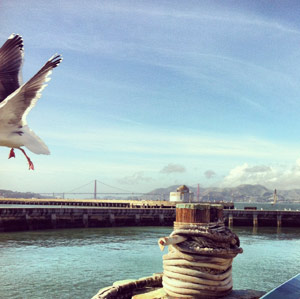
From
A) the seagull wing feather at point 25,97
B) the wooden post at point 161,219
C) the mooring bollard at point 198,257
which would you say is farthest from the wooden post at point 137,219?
the seagull wing feather at point 25,97

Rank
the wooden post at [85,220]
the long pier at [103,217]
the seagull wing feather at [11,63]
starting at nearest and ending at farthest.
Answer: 1. the seagull wing feather at [11,63]
2. the long pier at [103,217]
3. the wooden post at [85,220]

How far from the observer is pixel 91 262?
26.5m

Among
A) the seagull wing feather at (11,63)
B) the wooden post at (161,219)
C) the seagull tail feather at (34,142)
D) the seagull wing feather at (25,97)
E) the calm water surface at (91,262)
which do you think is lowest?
the calm water surface at (91,262)

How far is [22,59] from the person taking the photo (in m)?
2.43

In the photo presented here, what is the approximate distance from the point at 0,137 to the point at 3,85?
655 millimetres

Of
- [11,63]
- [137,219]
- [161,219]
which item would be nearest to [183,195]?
[161,219]

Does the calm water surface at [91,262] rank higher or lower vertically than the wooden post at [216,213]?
lower

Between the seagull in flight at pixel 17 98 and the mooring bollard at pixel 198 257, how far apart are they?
4.89m

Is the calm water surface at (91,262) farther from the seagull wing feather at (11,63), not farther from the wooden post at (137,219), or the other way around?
the seagull wing feather at (11,63)

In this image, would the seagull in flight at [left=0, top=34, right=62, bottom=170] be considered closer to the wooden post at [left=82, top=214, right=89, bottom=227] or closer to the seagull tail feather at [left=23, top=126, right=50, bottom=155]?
the seagull tail feather at [left=23, top=126, right=50, bottom=155]

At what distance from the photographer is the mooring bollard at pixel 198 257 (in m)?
6.75

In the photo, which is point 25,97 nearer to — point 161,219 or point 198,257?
point 198,257

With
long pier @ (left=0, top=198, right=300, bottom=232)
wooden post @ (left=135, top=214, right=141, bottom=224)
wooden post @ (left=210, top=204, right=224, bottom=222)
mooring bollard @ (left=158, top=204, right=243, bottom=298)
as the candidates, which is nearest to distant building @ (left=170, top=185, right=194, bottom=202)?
long pier @ (left=0, top=198, right=300, bottom=232)

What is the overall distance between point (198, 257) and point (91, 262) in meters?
21.5
